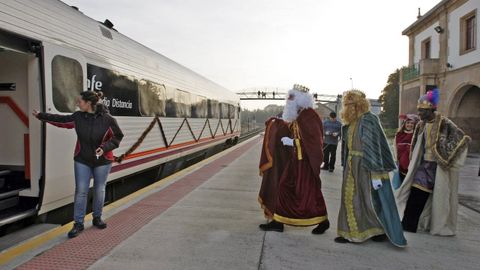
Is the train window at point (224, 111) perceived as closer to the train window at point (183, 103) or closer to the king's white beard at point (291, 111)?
the train window at point (183, 103)

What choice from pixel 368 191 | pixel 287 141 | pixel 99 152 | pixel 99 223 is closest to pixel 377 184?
pixel 368 191

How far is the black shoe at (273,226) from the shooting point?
4.62 metres

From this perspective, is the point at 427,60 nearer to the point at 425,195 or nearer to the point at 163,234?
the point at 425,195

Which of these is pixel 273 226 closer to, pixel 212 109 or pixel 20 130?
pixel 20 130

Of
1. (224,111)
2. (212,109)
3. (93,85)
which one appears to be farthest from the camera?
(224,111)

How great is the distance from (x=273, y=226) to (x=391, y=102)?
137 feet

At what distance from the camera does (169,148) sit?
9.57m

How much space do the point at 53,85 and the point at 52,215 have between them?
1761 millimetres

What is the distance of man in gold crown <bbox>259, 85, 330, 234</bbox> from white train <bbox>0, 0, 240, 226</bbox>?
8.52 feet

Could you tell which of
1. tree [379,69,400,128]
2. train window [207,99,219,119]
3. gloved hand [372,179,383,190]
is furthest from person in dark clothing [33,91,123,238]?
tree [379,69,400,128]

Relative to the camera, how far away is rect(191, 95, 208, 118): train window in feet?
39.9

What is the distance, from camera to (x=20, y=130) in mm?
5090

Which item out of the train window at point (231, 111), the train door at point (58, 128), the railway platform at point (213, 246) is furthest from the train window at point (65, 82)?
the train window at point (231, 111)

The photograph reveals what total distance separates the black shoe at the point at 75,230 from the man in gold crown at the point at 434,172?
152 inches
